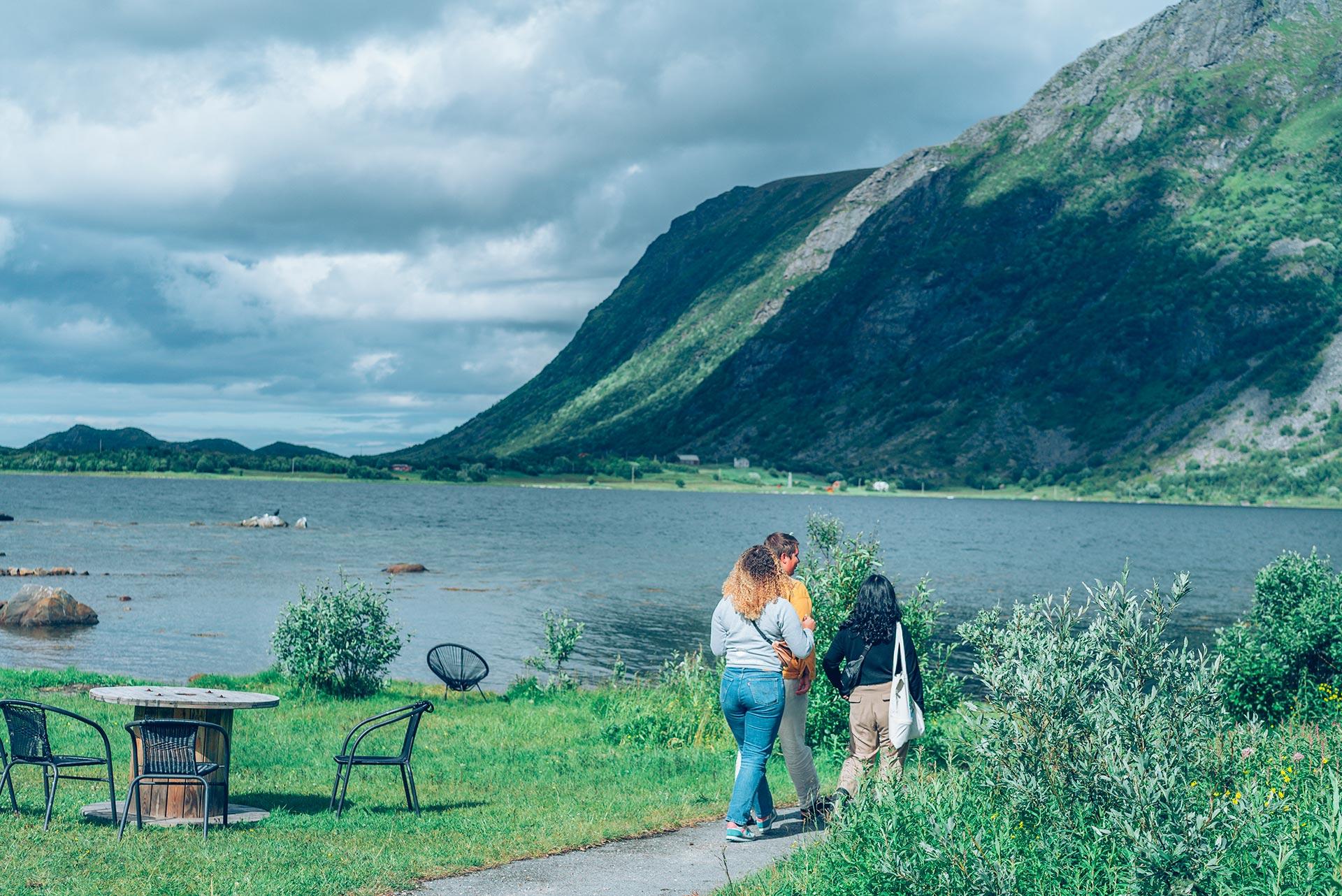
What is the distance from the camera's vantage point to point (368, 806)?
1191cm

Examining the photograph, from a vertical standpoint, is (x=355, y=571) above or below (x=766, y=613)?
below

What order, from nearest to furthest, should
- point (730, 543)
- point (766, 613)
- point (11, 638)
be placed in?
point (766, 613) → point (11, 638) → point (730, 543)

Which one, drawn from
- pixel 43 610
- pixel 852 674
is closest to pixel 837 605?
pixel 852 674

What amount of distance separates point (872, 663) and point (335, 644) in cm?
1336

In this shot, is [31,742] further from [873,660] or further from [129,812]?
[873,660]

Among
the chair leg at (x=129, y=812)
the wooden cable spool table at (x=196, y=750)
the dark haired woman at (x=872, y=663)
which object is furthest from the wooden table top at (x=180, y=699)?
the dark haired woman at (x=872, y=663)

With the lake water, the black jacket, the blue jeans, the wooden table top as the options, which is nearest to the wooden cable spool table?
the wooden table top

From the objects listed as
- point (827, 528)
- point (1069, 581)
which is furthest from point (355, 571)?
point (827, 528)

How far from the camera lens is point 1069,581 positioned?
71750 millimetres

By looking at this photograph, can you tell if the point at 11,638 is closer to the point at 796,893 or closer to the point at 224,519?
the point at 796,893

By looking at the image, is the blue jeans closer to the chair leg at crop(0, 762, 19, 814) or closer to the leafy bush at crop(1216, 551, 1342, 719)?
the chair leg at crop(0, 762, 19, 814)

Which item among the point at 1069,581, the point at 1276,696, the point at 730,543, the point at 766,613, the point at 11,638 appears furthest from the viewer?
the point at 730,543

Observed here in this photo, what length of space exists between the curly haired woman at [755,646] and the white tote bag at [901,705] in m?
0.85

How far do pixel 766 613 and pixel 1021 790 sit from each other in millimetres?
2985
